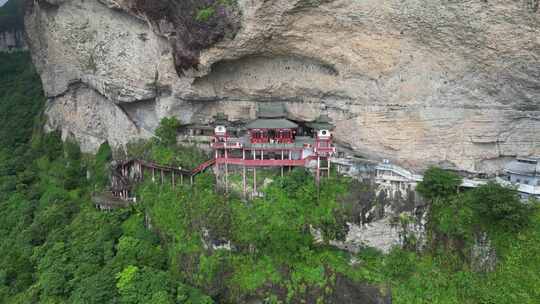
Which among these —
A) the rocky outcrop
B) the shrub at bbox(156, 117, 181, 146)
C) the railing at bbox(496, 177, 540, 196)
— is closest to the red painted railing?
the shrub at bbox(156, 117, 181, 146)

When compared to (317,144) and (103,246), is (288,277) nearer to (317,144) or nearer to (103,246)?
(317,144)

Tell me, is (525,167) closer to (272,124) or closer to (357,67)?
(357,67)

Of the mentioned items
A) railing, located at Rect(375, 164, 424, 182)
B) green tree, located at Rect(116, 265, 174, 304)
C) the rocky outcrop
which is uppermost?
the rocky outcrop

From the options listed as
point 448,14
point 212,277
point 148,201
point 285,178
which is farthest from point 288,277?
point 448,14

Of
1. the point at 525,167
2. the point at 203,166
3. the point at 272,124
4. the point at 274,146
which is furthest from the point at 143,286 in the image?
the point at 525,167

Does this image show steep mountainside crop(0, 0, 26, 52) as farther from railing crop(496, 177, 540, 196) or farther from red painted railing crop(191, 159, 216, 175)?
railing crop(496, 177, 540, 196)

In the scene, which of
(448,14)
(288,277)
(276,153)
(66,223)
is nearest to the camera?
(448,14)
